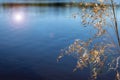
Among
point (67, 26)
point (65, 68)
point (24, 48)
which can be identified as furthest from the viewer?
point (67, 26)

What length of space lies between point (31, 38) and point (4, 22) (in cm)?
2161

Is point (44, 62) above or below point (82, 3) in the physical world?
below

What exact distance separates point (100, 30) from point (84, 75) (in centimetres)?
1597

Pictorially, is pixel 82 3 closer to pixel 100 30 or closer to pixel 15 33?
pixel 100 30

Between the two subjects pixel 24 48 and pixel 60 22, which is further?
pixel 60 22

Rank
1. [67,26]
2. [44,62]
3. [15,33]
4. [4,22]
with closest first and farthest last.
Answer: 1. [44,62]
2. [15,33]
3. [67,26]
4. [4,22]

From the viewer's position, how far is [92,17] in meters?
11.9

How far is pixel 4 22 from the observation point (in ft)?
225

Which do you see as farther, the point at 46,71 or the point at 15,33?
the point at 15,33

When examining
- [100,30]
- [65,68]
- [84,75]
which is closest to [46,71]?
[65,68]

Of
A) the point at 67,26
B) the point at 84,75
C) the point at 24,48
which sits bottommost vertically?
the point at 84,75

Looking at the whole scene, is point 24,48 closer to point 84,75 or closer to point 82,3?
point 84,75

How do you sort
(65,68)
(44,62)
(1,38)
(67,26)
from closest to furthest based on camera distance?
(65,68) < (44,62) < (1,38) < (67,26)

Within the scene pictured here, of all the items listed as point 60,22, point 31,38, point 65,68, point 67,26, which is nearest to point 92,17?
point 65,68
